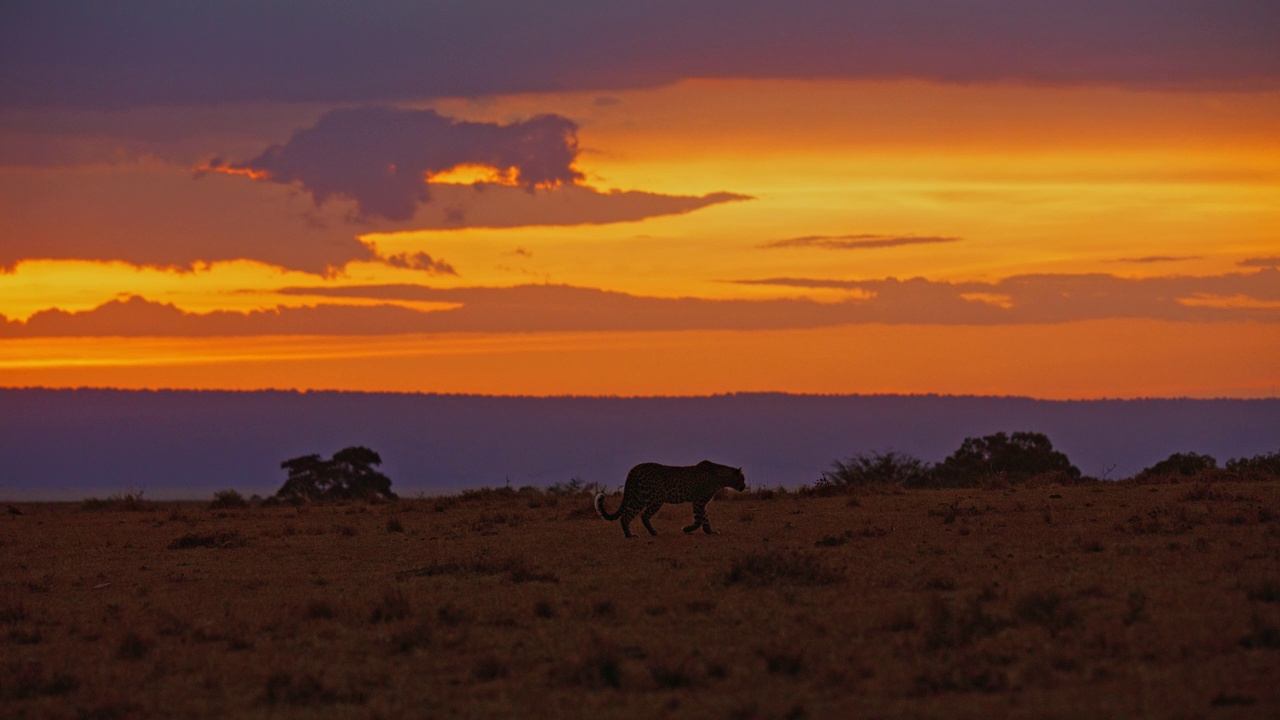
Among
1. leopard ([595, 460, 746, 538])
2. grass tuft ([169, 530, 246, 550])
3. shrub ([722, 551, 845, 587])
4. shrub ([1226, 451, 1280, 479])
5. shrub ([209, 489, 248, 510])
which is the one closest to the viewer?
shrub ([722, 551, 845, 587])

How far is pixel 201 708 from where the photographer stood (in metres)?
12.8

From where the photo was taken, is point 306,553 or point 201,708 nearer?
point 201,708

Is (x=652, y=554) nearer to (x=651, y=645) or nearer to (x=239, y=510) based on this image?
(x=651, y=645)

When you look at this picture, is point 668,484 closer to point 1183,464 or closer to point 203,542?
point 203,542

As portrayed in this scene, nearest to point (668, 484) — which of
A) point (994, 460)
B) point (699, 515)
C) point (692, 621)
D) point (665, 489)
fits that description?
point (665, 489)

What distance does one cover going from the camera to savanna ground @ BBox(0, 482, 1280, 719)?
1238 cm

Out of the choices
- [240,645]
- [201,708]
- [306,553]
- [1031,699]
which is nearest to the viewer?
[1031,699]

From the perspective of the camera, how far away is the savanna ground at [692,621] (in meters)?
12.4

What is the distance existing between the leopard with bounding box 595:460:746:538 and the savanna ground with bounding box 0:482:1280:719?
0.60m

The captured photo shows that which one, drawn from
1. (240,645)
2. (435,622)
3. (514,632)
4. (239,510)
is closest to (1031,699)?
(514,632)

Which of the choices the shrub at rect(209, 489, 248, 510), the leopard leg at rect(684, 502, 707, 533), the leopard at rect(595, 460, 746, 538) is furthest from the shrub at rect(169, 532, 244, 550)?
the shrub at rect(209, 489, 248, 510)

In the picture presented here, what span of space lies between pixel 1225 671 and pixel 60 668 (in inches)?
455

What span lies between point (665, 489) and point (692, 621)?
9.03m

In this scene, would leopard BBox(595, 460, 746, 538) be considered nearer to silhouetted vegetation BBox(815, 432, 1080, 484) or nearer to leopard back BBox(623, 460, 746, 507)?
leopard back BBox(623, 460, 746, 507)
